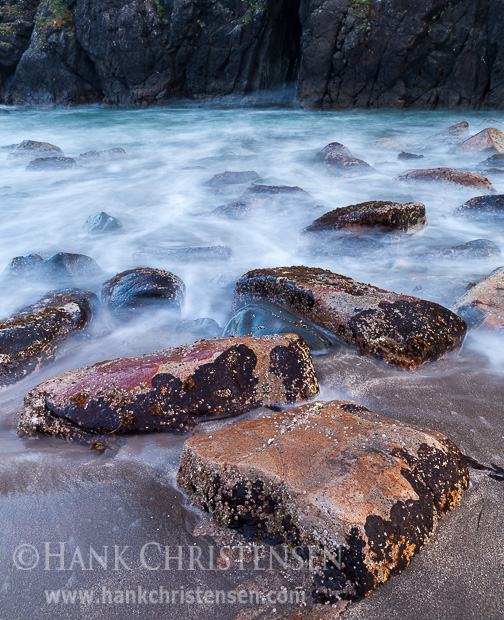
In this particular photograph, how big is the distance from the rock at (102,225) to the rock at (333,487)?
4581 millimetres

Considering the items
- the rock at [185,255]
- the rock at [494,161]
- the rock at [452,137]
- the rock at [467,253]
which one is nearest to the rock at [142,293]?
the rock at [185,255]

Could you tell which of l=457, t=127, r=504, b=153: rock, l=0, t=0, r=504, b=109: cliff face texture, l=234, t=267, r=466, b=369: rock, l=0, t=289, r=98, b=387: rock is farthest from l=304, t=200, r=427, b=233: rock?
l=0, t=0, r=504, b=109: cliff face texture

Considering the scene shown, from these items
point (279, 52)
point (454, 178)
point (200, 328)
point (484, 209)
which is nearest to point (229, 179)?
point (454, 178)

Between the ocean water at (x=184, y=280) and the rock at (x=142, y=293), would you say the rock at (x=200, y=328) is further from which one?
the rock at (x=142, y=293)

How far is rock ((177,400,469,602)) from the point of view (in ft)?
4.37

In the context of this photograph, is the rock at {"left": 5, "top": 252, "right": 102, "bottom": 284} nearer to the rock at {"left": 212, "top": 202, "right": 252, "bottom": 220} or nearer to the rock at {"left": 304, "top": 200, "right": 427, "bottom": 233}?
the rock at {"left": 212, "top": 202, "right": 252, "bottom": 220}

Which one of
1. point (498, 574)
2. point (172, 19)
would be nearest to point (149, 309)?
point (498, 574)

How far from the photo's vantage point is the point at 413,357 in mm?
2578

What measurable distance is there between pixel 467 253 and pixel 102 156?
8508 millimetres

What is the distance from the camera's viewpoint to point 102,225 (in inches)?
223

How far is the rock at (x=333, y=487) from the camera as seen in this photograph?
4.37 ft

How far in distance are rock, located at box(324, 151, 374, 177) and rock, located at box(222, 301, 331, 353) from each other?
5.73 metres

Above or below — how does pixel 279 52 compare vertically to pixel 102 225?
above

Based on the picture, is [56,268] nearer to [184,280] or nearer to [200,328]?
[184,280]
